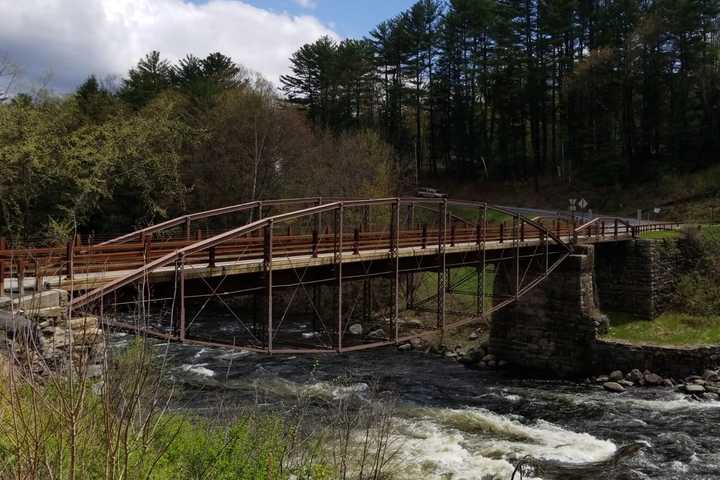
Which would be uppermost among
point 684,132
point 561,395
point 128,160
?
point 684,132

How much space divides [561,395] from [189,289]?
15.8m

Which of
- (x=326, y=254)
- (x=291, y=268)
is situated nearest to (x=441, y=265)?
(x=326, y=254)

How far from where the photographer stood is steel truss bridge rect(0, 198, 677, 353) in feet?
39.3

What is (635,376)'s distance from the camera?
81.2 feet

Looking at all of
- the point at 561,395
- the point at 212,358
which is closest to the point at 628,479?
the point at 561,395

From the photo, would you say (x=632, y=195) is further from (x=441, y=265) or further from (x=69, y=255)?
(x=69, y=255)

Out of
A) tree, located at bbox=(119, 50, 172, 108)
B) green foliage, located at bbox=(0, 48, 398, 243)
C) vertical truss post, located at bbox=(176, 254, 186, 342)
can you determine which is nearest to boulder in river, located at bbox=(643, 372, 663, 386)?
vertical truss post, located at bbox=(176, 254, 186, 342)

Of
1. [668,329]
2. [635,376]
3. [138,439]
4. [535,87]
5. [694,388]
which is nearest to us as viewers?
[138,439]

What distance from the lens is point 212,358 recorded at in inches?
1079

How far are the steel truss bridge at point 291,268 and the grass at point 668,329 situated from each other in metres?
4.53

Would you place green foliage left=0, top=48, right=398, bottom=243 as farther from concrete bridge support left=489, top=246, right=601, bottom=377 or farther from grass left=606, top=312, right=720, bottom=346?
grass left=606, top=312, right=720, bottom=346

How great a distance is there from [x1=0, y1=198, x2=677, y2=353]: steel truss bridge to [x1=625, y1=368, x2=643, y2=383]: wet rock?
550 centimetres

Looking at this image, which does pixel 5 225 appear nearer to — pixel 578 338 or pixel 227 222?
pixel 227 222

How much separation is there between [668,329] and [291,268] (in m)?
22.2
